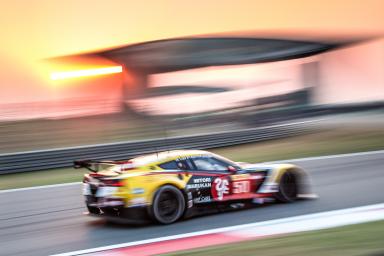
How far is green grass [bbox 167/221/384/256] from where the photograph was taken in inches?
227

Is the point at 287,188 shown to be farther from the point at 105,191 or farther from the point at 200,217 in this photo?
the point at 105,191

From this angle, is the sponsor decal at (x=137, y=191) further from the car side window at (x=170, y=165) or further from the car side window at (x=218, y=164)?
the car side window at (x=218, y=164)

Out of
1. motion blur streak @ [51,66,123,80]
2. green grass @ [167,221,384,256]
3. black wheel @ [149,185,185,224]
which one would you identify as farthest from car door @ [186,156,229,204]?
motion blur streak @ [51,66,123,80]

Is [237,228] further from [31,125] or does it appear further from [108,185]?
[31,125]

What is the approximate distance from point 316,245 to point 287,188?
3.54 meters

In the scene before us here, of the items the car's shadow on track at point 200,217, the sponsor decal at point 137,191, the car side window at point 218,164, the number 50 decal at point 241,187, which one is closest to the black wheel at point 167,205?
the car's shadow on track at point 200,217

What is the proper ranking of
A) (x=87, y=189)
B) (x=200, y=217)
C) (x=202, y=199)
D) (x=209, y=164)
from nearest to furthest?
(x=87, y=189) → (x=202, y=199) → (x=200, y=217) → (x=209, y=164)

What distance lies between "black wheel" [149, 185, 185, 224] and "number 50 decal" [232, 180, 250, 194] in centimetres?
95

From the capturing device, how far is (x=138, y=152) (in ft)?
55.5

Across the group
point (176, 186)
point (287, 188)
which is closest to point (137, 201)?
point (176, 186)

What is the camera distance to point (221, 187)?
889 cm

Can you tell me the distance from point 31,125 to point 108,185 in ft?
36.3

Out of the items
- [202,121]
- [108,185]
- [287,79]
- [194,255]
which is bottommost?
[194,255]

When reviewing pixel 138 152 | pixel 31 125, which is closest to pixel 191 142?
pixel 138 152
